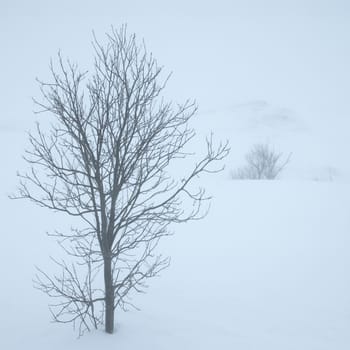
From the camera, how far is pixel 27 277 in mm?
10227

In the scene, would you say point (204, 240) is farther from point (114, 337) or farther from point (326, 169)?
point (326, 169)

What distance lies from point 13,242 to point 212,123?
80932 millimetres

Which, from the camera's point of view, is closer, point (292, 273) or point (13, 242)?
point (292, 273)

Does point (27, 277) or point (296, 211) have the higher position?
point (296, 211)

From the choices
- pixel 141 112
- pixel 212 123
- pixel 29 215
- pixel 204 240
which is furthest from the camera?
pixel 212 123

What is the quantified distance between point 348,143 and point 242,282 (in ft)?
256

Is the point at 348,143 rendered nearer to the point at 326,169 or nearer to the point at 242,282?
the point at 326,169

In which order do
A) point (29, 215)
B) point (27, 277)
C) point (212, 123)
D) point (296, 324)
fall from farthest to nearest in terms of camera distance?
point (212, 123) < point (29, 215) < point (27, 277) < point (296, 324)

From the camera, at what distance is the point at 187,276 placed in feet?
35.6

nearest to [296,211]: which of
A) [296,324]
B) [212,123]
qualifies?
[296,324]

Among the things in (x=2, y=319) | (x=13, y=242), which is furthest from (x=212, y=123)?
(x=2, y=319)

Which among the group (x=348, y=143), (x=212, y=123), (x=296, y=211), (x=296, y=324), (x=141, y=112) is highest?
(x=212, y=123)

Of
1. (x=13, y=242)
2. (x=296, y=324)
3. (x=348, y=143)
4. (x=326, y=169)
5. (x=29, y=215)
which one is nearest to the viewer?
(x=296, y=324)

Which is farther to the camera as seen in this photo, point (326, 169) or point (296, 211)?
point (326, 169)
